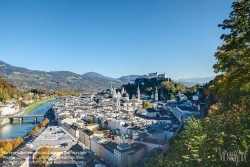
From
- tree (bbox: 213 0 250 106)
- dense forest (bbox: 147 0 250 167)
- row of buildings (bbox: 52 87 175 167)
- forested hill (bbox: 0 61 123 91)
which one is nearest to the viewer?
dense forest (bbox: 147 0 250 167)

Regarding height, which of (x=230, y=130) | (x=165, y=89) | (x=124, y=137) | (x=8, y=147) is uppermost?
(x=165, y=89)

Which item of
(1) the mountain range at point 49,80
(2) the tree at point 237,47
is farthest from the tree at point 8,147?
(1) the mountain range at point 49,80

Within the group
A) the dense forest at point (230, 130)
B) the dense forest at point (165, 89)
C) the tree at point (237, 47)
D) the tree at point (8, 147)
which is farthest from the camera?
the dense forest at point (165, 89)

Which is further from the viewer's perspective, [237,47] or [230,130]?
Result: [237,47]

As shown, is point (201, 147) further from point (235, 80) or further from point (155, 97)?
point (155, 97)

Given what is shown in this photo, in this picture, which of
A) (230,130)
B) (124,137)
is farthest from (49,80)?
(230,130)

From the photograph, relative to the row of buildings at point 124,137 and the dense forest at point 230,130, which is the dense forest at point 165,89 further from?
the dense forest at point 230,130

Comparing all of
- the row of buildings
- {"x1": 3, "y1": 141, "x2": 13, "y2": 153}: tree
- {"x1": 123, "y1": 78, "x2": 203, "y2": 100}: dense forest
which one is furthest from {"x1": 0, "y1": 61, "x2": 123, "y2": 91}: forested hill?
{"x1": 3, "y1": 141, "x2": 13, "y2": 153}: tree

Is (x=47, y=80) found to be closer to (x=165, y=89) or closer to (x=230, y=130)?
(x=165, y=89)

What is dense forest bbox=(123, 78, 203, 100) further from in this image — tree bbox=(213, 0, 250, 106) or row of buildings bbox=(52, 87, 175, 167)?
tree bbox=(213, 0, 250, 106)
